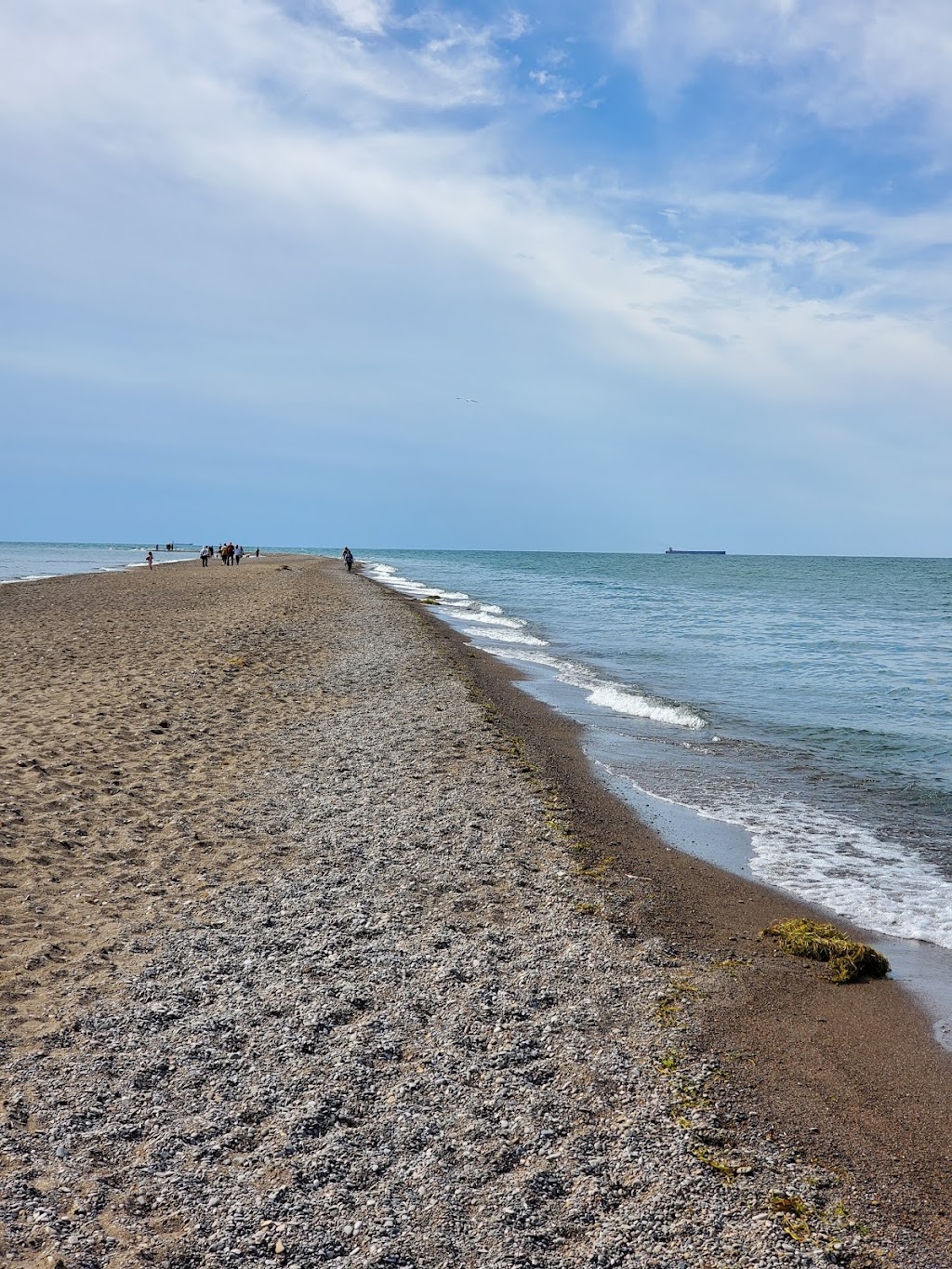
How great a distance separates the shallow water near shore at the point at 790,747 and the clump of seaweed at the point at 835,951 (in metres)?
0.28

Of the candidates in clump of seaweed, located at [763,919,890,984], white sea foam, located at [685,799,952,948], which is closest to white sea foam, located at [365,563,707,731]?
white sea foam, located at [685,799,952,948]

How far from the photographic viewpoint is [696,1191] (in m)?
4.41

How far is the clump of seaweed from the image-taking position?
7.14 m

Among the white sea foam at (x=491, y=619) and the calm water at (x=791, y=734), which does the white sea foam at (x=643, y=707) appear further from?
the white sea foam at (x=491, y=619)

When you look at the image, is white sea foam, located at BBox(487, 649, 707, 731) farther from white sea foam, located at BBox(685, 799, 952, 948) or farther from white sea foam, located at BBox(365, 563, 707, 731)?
white sea foam, located at BBox(685, 799, 952, 948)

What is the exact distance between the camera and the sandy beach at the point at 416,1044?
4184mm

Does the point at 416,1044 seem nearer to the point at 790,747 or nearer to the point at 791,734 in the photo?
the point at 790,747

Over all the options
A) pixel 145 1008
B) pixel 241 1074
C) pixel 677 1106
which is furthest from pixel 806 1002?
pixel 145 1008

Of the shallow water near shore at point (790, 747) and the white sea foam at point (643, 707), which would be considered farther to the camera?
the white sea foam at point (643, 707)

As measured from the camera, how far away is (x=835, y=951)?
7352 mm

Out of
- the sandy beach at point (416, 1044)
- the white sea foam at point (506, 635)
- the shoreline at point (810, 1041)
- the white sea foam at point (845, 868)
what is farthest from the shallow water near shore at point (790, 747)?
the sandy beach at point (416, 1044)

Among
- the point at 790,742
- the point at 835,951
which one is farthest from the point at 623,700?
the point at 835,951

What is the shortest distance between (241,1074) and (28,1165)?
3.99 feet

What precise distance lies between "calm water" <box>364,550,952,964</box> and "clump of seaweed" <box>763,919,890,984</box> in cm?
Result: 103
